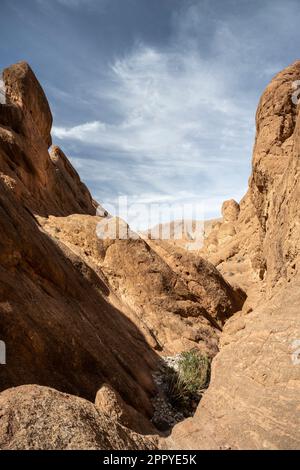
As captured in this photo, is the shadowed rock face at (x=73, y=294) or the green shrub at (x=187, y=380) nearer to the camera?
the shadowed rock face at (x=73, y=294)

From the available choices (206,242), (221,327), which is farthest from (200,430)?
(206,242)

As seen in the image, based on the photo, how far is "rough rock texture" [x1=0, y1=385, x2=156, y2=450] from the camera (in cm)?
419

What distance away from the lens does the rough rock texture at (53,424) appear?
Answer: 165 inches

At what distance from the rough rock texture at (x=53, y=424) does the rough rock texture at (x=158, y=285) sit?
8.65 metres

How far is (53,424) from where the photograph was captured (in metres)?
4.45

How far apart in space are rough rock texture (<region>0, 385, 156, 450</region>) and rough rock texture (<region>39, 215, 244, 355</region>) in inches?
341

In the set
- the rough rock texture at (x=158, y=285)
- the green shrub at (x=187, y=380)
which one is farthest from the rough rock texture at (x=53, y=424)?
the rough rock texture at (x=158, y=285)

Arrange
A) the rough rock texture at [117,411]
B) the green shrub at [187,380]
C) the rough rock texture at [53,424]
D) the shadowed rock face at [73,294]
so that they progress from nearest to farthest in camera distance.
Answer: the rough rock texture at [53,424], the rough rock texture at [117,411], the shadowed rock face at [73,294], the green shrub at [187,380]

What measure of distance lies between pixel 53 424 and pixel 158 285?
39.9ft

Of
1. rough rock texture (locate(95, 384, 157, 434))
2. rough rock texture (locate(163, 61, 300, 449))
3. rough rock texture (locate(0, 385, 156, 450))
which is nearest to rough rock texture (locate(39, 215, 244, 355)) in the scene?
rough rock texture (locate(163, 61, 300, 449))

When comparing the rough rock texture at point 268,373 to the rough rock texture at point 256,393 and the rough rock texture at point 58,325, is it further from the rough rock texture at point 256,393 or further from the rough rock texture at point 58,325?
the rough rock texture at point 58,325

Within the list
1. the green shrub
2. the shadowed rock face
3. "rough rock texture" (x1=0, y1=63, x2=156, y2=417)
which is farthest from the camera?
the green shrub

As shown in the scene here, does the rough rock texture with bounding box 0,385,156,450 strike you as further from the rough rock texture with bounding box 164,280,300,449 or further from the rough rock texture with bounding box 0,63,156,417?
the rough rock texture with bounding box 164,280,300,449
